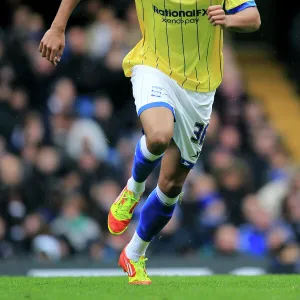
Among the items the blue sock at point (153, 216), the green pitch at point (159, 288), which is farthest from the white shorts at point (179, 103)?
the green pitch at point (159, 288)

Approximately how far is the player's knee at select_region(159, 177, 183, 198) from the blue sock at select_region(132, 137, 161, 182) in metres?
0.14

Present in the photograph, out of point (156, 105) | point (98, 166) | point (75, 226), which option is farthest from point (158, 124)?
point (98, 166)

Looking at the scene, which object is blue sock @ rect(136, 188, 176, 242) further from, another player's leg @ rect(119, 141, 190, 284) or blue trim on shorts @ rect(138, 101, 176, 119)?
blue trim on shorts @ rect(138, 101, 176, 119)

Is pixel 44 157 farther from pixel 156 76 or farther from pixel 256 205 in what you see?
pixel 156 76

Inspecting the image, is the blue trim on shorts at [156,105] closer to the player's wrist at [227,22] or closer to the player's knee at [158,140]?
the player's knee at [158,140]

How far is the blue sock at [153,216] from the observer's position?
7.35 metres

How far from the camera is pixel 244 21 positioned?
656 cm

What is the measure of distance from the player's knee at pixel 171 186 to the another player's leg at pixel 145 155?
0.42 ft

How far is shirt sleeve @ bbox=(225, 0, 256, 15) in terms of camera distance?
6.77 m

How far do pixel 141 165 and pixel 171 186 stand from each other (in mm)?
275

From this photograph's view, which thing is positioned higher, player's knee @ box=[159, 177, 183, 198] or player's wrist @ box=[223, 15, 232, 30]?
player's wrist @ box=[223, 15, 232, 30]

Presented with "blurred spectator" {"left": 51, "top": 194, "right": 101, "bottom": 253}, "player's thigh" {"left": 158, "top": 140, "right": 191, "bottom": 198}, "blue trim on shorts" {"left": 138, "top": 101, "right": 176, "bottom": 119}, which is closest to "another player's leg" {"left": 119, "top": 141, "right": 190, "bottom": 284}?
"player's thigh" {"left": 158, "top": 140, "right": 191, "bottom": 198}

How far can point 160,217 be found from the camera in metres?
7.37

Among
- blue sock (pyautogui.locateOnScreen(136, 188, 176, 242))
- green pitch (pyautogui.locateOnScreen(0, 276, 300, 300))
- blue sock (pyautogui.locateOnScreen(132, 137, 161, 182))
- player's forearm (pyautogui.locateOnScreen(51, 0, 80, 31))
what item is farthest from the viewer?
blue sock (pyautogui.locateOnScreen(136, 188, 176, 242))
